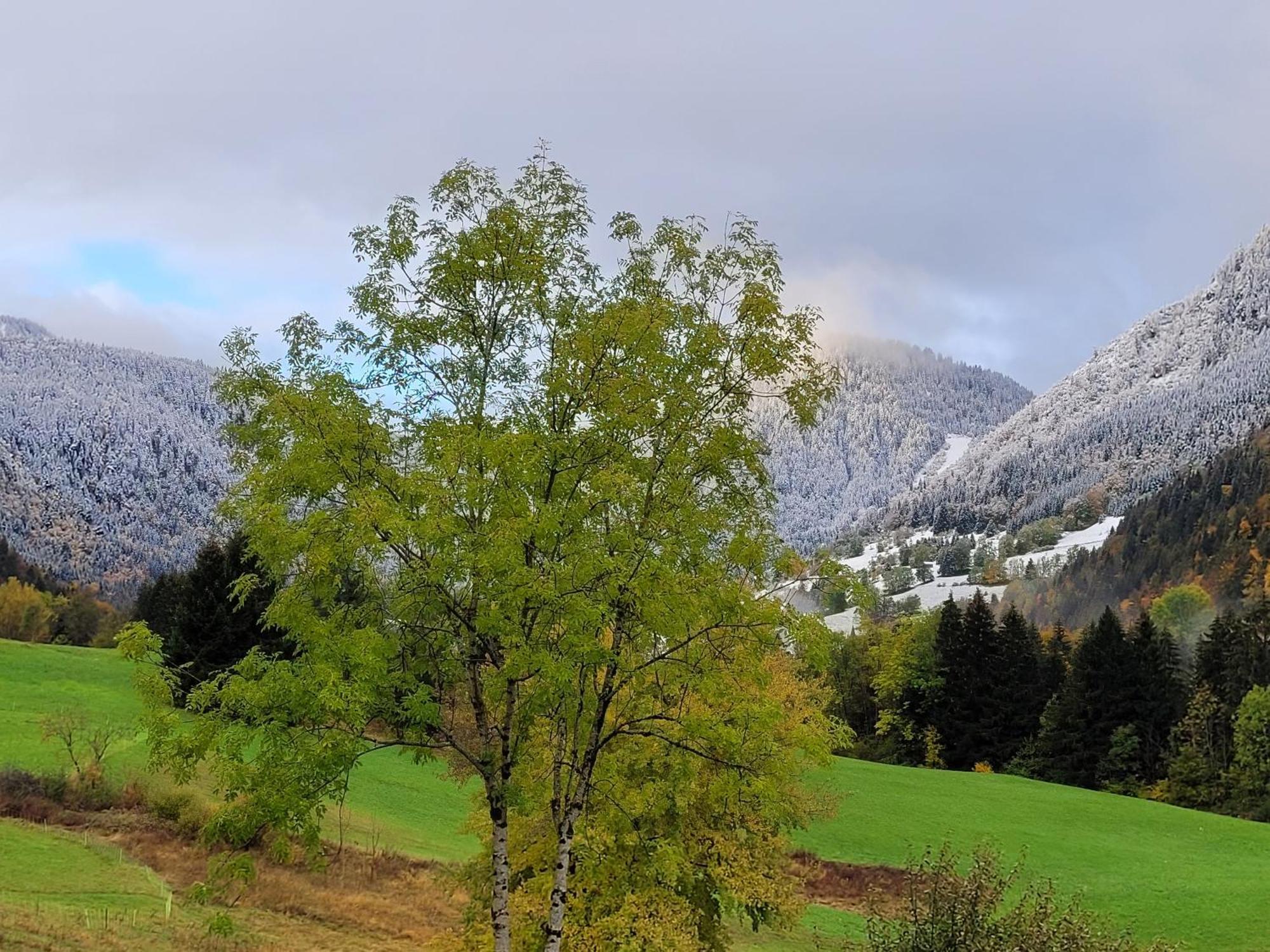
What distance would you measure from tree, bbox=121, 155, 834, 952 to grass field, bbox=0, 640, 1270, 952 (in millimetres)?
A: 14415

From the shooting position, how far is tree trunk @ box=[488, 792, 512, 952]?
12.3 metres

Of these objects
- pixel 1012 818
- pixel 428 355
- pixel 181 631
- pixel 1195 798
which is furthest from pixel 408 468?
pixel 1195 798

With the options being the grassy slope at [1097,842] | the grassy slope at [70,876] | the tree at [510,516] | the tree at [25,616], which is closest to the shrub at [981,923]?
the tree at [510,516]

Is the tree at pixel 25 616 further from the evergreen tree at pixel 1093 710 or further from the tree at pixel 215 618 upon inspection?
the evergreen tree at pixel 1093 710

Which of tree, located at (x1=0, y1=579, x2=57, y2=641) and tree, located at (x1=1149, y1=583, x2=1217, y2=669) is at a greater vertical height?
tree, located at (x1=1149, y1=583, x2=1217, y2=669)

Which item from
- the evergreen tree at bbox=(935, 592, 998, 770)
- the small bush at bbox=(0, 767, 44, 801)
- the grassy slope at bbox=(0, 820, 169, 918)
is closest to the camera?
the grassy slope at bbox=(0, 820, 169, 918)

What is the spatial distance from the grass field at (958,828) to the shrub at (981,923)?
11598mm

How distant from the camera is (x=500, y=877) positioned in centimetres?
1252

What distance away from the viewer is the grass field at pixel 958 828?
2948cm

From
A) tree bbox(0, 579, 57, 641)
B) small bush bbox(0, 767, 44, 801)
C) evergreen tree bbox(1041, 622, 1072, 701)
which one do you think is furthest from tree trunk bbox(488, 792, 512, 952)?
tree bbox(0, 579, 57, 641)

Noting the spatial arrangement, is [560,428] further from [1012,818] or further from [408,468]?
[1012,818]

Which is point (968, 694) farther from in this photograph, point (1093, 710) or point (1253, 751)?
point (1253, 751)

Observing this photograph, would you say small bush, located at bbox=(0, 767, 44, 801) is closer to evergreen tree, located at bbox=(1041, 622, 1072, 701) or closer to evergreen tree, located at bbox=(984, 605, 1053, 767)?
evergreen tree, located at bbox=(984, 605, 1053, 767)

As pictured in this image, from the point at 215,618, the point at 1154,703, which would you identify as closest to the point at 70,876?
the point at 215,618
